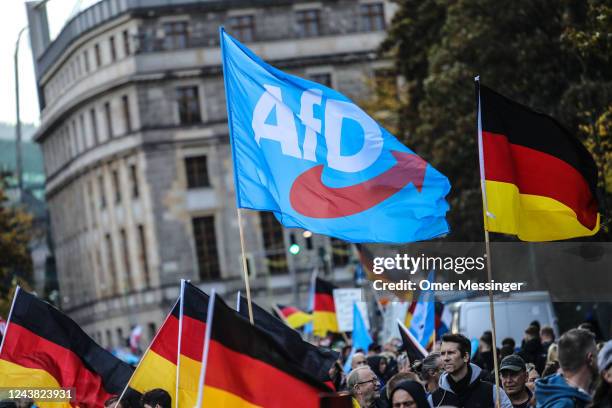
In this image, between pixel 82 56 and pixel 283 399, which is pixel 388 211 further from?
pixel 82 56

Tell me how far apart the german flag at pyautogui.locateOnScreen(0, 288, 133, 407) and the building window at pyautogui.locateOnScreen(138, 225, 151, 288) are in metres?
59.3

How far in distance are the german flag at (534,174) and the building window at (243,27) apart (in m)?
60.7

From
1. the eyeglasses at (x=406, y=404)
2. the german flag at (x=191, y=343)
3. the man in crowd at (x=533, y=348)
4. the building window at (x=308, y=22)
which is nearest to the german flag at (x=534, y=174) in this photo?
the german flag at (x=191, y=343)

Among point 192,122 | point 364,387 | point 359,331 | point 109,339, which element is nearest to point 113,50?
point 192,122

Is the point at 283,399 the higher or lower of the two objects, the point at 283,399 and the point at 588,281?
the lower

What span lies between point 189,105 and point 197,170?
318cm

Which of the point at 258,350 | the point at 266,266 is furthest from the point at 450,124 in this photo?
the point at 266,266

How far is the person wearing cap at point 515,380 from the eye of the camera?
Result: 35.6 ft

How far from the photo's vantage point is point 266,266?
7138 cm

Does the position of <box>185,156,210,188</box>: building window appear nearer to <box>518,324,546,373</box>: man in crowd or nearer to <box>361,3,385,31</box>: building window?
<box>361,3,385,31</box>: building window

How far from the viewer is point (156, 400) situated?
400 inches

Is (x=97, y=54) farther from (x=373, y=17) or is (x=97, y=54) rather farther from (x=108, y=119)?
(x=373, y=17)

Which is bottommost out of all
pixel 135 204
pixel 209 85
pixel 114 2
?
pixel 135 204

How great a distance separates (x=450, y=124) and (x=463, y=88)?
1.47 m
